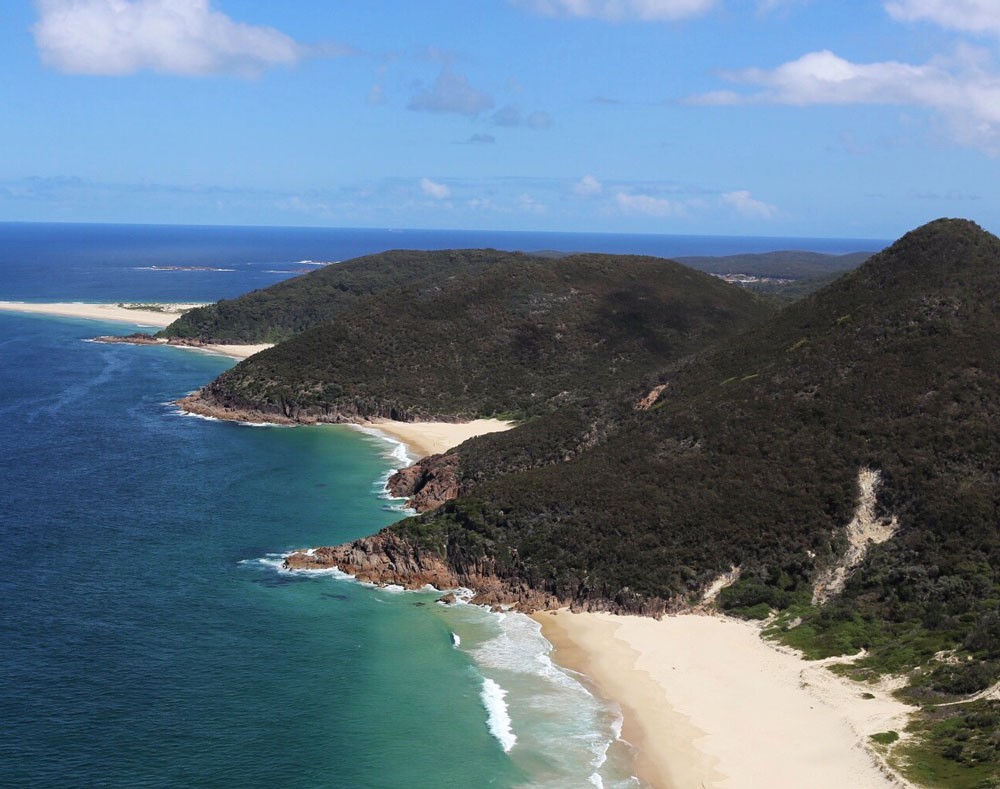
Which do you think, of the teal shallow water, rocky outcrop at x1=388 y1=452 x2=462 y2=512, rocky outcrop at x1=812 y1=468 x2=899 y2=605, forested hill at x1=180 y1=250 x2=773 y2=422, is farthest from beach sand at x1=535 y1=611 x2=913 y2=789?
forested hill at x1=180 y1=250 x2=773 y2=422

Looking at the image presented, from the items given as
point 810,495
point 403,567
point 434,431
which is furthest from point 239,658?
point 434,431

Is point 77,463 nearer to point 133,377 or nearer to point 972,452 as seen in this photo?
point 133,377

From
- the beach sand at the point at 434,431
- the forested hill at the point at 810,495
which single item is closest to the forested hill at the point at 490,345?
the beach sand at the point at 434,431

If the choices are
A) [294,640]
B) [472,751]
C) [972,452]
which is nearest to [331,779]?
[472,751]

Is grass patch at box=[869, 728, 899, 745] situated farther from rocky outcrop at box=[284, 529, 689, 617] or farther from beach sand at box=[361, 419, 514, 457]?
beach sand at box=[361, 419, 514, 457]

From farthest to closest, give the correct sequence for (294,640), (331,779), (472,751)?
1. (294,640)
2. (472,751)
3. (331,779)
